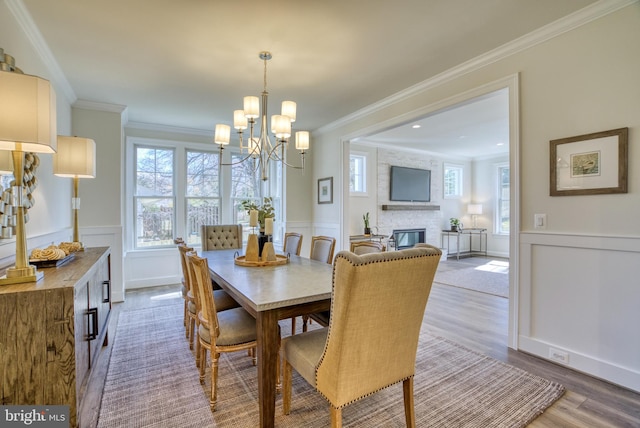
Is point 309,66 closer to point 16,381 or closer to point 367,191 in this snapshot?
point 16,381

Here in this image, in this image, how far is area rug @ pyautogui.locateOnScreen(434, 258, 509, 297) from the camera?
15.4 feet

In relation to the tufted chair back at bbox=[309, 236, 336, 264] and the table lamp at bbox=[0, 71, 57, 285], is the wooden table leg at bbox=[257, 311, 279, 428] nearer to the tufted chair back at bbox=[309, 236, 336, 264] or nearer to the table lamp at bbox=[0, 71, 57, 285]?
the table lamp at bbox=[0, 71, 57, 285]

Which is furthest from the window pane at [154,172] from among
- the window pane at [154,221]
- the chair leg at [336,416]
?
the chair leg at [336,416]

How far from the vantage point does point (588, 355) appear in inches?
87.6

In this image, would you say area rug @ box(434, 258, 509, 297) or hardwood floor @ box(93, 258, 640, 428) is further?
area rug @ box(434, 258, 509, 297)

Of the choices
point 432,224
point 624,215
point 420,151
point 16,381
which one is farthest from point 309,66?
point 432,224

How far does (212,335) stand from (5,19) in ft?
8.11

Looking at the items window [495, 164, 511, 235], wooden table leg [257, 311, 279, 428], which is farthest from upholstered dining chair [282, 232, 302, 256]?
window [495, 164, 511, 235]

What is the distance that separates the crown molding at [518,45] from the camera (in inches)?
82.0

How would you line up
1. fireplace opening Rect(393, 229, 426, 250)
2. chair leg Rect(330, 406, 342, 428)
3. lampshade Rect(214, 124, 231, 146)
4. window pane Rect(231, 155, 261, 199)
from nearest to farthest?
chair leg Rect(330, 406, 342, 428)
lampshade Rect(214, 124, 231, 146)
window pane Rect(231, 155, 261, 199)
fireplace opening Rect(393, 229, 426, 250)

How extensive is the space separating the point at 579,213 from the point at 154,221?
214 inches

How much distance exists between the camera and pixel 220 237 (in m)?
4.01

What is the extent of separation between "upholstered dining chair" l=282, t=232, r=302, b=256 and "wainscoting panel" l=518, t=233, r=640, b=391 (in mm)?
2174

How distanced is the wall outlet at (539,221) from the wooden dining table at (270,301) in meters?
1.78
